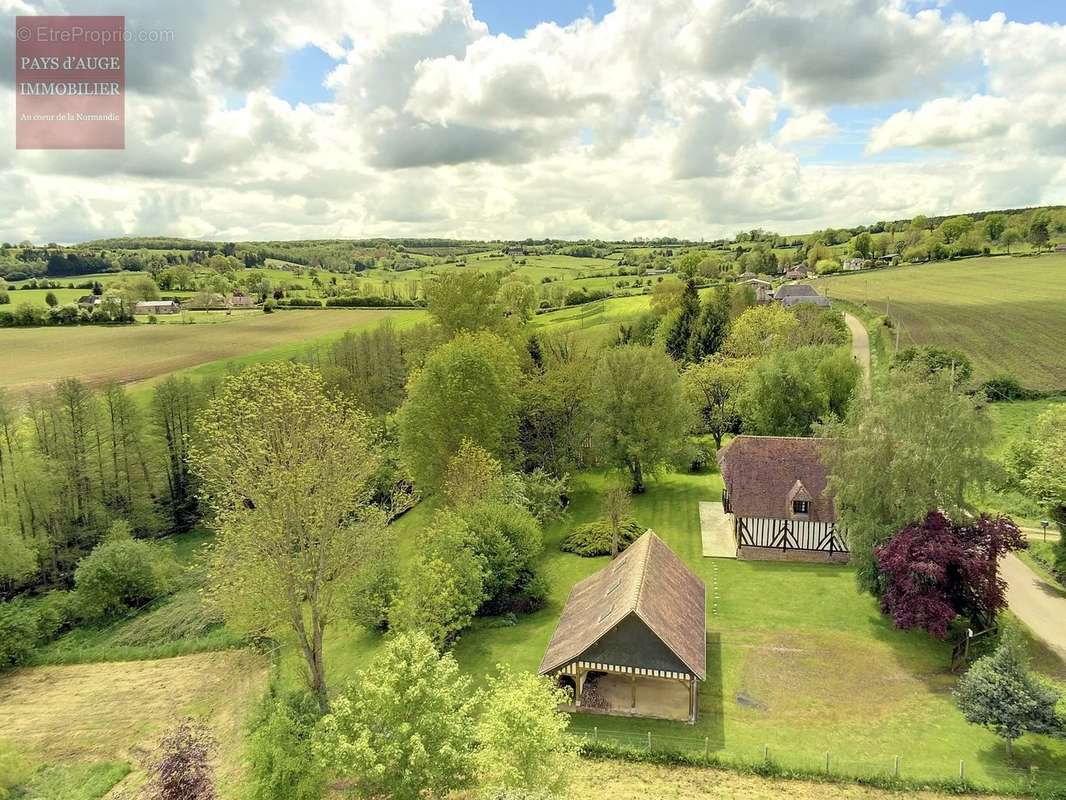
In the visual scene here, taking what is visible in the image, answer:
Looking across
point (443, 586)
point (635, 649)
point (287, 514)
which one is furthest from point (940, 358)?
point (287, 514)

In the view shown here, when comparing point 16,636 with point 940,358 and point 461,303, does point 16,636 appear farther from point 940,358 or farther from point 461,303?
point 940,358

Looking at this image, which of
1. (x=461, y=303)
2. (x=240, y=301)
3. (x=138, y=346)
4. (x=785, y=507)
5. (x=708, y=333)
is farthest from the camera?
(x=240, y=301)

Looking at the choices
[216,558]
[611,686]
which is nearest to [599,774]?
[611,686]

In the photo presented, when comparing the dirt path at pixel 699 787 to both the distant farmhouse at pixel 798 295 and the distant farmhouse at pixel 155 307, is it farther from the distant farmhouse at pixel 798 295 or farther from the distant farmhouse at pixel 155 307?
the distant farmhouse at pixel 155 307

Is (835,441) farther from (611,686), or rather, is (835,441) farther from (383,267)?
(383,267)

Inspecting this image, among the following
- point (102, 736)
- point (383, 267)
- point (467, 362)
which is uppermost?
point (383, 267)

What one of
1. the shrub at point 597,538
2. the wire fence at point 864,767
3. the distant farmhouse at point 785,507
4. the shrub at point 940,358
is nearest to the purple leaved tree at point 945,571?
the wire fence at point 864,767

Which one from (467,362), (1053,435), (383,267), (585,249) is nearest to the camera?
(1053,435)

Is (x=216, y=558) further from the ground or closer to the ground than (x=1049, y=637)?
further from the ground
